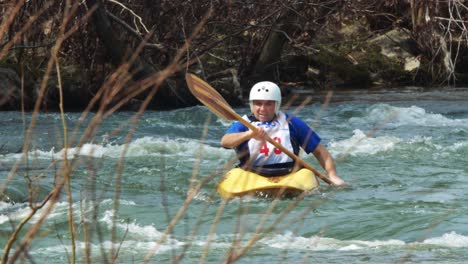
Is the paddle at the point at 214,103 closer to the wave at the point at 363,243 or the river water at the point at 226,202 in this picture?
the river water at the point at 226,202

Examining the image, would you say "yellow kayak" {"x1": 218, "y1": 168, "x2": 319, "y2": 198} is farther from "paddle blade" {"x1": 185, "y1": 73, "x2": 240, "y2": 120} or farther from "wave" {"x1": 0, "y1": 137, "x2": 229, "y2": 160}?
"wave" {"x1": 0, "y1": 137, "x2": 229, "y2": 160}

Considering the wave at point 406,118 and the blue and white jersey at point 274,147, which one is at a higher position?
the blue and white jersey at point 274,147

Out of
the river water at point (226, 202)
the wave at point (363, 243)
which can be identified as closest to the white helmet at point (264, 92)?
the river water at point (226, 202)

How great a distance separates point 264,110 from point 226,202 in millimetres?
5254

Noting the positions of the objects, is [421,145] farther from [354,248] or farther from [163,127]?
[354,248]

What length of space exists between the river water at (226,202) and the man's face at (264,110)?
0.69 meters

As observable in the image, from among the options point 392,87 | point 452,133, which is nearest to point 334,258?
point 452,133

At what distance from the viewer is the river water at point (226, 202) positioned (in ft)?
9.57

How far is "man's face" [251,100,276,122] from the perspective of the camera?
7.73m

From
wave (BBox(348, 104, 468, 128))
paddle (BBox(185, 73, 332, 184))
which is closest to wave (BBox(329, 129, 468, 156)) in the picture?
wave (BBox(348, 104, 468, 128))

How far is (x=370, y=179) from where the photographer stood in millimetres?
8898

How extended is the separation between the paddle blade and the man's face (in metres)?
0.46

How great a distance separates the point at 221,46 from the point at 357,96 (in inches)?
95.3

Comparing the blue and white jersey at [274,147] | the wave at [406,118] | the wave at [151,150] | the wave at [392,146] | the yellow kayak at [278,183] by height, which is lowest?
the wave at [406,118]
